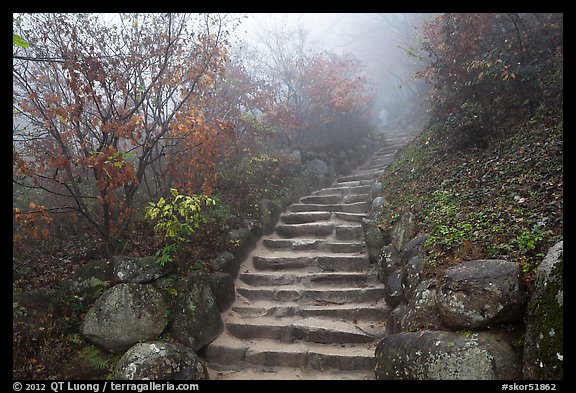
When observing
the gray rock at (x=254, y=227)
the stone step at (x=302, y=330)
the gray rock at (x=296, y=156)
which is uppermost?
the gray rock at (x=296, y=156)

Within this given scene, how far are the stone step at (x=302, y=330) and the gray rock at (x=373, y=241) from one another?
4.95ft

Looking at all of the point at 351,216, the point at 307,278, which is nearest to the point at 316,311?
the point at 307,278

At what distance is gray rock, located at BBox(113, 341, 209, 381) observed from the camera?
4340 millimetres

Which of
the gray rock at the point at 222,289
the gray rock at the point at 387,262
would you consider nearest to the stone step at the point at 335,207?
the gray rock at the point at 387,262

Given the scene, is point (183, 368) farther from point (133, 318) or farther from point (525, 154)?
point (525, 154)

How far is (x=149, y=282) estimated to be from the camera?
5.36m

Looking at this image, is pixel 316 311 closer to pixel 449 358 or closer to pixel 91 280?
pixel 449 358

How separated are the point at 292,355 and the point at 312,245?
2814 millimetres

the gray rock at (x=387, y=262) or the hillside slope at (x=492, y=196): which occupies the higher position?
the hillside slope at (x=492, y=196)

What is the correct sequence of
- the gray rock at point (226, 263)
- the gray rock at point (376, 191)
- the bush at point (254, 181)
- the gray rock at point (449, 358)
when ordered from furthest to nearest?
the gray rock at point (376, 191) → the bush at point (254, 181) → the gray rock at point (226, 263) → the gray rock at point (449, 358)

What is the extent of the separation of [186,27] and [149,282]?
498 cm

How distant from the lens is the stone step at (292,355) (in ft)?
16.1

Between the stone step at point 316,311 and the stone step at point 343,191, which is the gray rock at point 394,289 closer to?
the stone step at point 316,311
